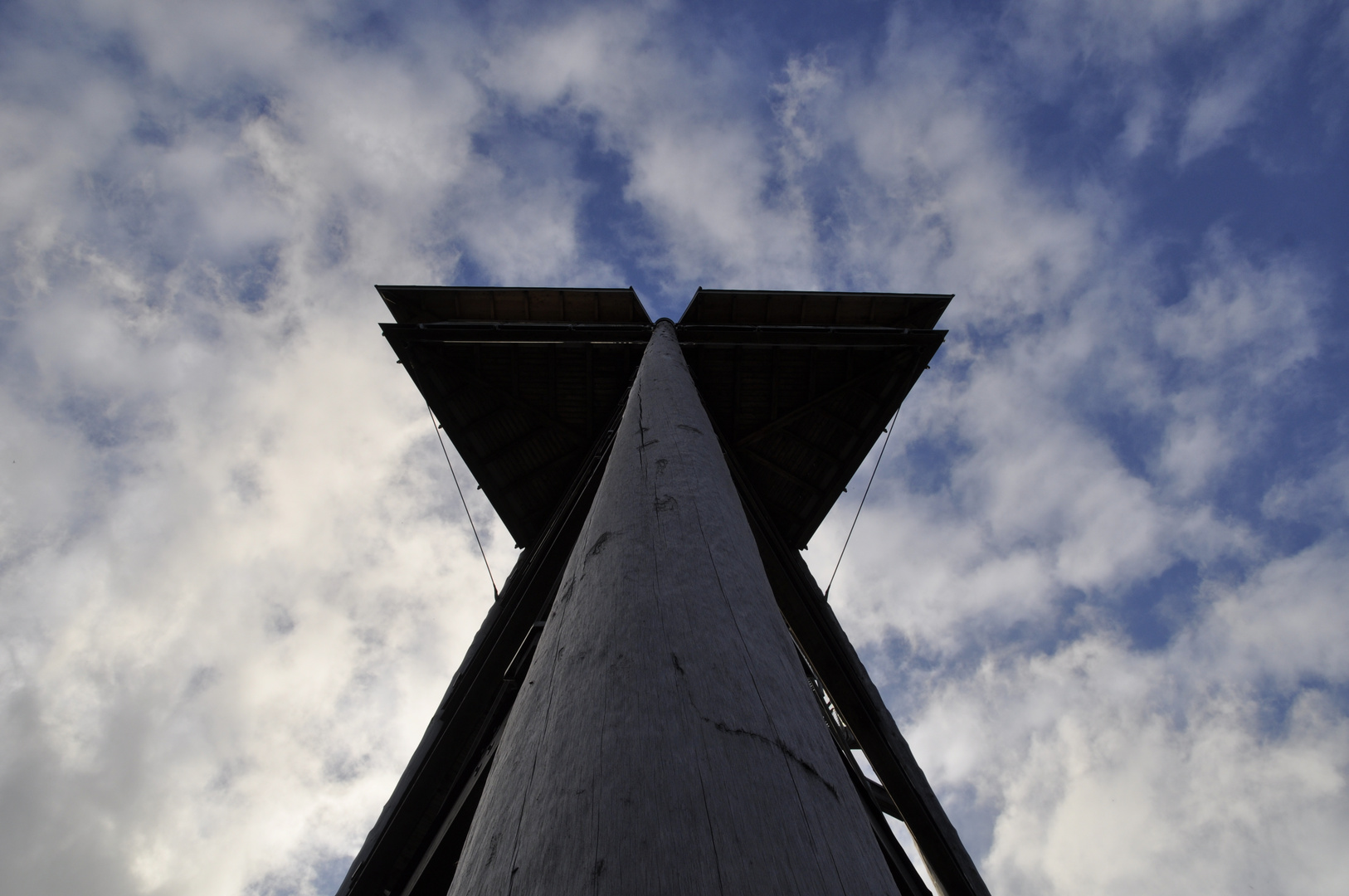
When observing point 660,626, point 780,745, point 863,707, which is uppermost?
point 863,707

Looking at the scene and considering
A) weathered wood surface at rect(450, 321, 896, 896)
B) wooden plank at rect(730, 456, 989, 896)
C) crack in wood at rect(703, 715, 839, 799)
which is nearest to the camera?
weathered wood surface at rect(450, 321, 896, 896)

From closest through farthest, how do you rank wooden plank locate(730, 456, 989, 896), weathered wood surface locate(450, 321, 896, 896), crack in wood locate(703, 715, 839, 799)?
weathered wood surface locate(450, 321, 896, 896) → crack in wood locate(703, 715, 839, 799) → wooden plank locate(730, 456, 989, 896)

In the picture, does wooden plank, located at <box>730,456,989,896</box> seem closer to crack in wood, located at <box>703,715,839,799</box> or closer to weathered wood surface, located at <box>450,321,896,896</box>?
weathered wood surface, located at <box>450,321,896,896</box>

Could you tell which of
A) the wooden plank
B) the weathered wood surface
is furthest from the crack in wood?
the wooden plank

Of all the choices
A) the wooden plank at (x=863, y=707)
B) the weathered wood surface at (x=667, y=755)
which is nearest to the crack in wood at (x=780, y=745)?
the weathered wood surface at (x=667, y=755)

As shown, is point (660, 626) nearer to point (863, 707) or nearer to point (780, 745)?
point (780, 745)

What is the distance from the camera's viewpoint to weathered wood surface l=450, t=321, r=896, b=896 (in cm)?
108

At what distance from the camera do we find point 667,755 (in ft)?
4.24

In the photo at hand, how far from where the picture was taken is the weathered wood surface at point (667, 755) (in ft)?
3.56

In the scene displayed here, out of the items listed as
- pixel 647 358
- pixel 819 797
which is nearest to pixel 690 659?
pixel 819 797

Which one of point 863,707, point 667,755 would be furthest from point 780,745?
point 863,707

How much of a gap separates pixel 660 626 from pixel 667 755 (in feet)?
1.49

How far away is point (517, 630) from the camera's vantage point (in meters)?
6.13

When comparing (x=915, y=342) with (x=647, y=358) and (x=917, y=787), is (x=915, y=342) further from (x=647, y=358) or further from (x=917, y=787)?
(x=917, y=787)
